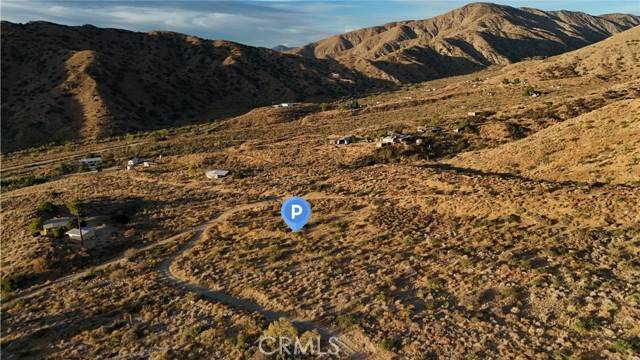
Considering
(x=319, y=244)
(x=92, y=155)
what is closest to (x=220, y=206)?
(x=319, y=244)

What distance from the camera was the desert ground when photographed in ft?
60.1

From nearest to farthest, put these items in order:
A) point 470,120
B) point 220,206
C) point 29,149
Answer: point 220,206, point 470,120, point 29,149

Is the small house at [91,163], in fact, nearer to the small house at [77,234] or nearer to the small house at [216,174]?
the small house at [216,174]

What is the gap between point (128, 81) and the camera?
128 meters

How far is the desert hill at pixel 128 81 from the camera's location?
340ft

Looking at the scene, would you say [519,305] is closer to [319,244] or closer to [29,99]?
[319,244]

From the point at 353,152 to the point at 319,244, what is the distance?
26417 millimetres

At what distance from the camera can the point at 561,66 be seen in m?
108

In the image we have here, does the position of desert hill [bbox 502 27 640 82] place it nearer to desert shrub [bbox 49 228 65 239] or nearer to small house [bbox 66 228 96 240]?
small house [bbox 66 228 96 240]

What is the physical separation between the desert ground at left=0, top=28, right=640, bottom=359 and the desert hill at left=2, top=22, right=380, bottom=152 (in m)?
56.0

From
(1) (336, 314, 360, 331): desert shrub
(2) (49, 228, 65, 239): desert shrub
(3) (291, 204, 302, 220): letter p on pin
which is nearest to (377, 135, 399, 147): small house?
(3) (291, 204, 302, 220): letter p on pin

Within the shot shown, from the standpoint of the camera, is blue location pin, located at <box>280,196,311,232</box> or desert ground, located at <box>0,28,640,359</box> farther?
blue location pin, located at <box>280,196,311,232</box>

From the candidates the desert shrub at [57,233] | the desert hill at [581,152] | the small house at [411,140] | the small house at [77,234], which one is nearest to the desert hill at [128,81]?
the desert shrub at [57,233]

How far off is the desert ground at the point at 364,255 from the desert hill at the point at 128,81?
5599 centimetres
